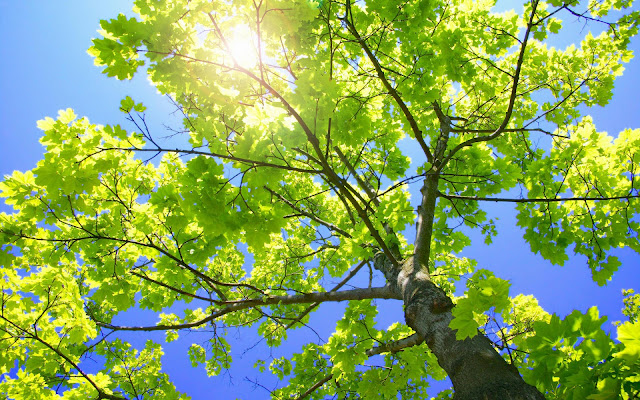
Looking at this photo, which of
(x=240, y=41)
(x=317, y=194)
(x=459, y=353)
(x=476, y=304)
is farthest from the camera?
(x=317, y=194)

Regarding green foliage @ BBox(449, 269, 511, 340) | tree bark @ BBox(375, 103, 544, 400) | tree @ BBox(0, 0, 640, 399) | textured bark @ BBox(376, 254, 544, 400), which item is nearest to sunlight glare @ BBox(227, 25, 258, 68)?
tree @ BBox(0, 0, 640, 399)

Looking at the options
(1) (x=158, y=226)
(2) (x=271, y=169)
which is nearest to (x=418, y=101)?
(2) (x=271, y=169)

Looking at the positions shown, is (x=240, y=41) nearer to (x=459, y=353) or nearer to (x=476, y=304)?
(x=476, y=304)

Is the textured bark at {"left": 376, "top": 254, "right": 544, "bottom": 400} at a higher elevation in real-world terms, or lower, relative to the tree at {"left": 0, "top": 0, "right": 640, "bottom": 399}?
lower

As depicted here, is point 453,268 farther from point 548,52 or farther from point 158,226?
point 158,226

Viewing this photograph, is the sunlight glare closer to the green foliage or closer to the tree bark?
the tree bark

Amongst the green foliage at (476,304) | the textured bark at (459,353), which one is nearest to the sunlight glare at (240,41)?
the green foliage at (476,304)

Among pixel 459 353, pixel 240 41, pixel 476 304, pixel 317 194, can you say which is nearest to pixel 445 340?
pixel 459 353

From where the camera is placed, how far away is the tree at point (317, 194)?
1.92 metres

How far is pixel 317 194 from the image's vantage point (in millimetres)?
3459

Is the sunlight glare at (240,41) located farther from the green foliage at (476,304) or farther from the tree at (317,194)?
the green foliage at (476,304)

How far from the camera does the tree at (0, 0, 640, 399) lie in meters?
1.92

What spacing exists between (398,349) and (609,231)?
311 cm

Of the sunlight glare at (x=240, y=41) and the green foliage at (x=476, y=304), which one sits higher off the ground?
the sunlight glare at (x=240, y=41)
